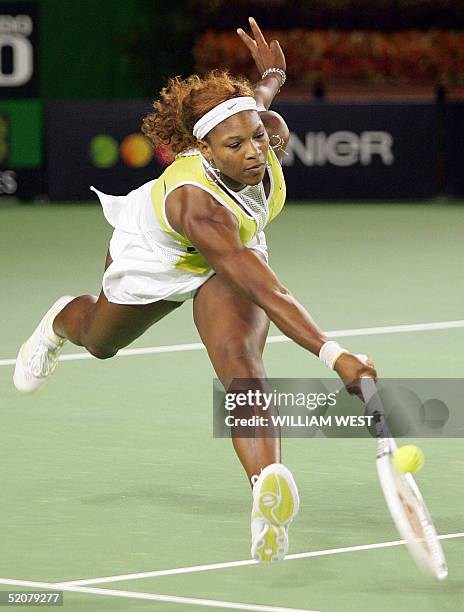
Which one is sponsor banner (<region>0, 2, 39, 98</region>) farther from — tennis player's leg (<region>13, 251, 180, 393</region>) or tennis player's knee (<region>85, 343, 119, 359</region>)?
tennis player's knee (<region>85, 343, 119, 359</region>)

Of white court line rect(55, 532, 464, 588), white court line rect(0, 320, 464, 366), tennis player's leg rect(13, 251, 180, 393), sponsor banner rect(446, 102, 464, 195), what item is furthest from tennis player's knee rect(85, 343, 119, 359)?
sponsor banner rect(446, 102, 464, 195)

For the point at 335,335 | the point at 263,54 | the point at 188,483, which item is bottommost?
the point at 335,335

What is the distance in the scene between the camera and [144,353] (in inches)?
399

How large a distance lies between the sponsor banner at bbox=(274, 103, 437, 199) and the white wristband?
13932 millimetres

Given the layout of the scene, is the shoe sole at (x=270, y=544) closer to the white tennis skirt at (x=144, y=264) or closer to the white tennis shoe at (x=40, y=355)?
the white tennis skirt at (x=144, y=264)

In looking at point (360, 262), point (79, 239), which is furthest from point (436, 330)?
point (79, 239)

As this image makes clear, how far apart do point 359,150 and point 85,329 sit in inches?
492

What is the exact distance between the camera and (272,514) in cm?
550

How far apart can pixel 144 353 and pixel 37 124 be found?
32.8ft

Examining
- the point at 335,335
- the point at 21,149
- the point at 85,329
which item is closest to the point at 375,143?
the point at 21,149

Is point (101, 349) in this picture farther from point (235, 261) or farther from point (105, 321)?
point (235, 261)

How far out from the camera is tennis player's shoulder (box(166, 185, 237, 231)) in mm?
6113

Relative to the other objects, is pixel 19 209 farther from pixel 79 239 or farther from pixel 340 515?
pixel 340 515

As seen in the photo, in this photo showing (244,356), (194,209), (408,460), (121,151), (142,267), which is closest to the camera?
(408,460)
